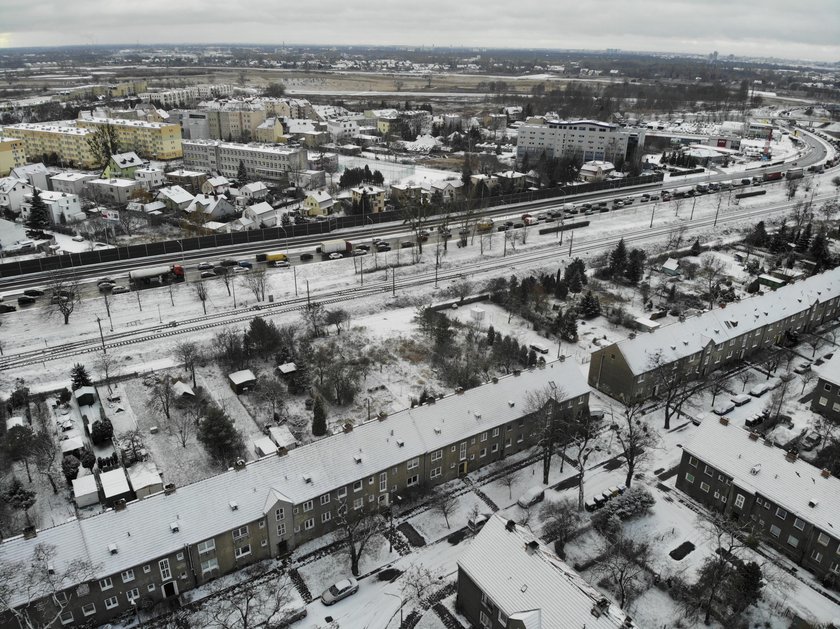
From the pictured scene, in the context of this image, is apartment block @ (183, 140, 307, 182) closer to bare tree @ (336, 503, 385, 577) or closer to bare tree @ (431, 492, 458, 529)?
bare tree @ (431, 492, 458, 529)

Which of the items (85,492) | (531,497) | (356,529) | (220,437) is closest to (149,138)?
(220,437)

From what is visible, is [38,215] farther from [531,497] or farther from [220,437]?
[531,497]

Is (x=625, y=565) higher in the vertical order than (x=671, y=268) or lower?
higher

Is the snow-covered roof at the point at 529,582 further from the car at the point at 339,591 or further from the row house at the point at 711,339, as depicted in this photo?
the row house at the point at 711,339

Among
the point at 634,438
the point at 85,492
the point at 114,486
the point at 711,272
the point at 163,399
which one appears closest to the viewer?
the point at 85,492

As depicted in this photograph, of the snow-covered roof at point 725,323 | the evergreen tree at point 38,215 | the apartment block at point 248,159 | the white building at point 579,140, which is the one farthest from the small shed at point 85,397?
the white building at point 579,140

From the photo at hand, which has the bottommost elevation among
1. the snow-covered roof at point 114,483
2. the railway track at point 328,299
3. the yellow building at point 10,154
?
the railway track at point 328,299

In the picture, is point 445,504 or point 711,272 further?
point 711,272
